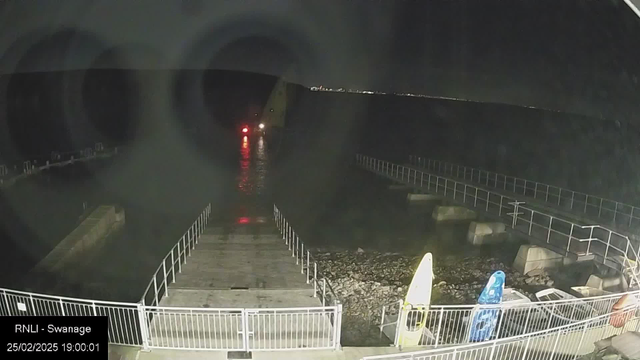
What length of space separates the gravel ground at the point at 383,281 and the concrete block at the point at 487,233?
3.78ft

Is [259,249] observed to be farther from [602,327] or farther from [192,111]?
[192,111]

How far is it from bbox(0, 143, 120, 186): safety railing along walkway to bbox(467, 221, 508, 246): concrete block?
1938cm

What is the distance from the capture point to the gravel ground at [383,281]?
10398 millimetres

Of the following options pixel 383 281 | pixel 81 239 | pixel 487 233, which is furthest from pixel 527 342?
pixel 81 239

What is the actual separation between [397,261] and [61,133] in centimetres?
3923

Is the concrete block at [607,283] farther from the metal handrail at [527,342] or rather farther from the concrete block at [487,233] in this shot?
the concrete block at [487,233]

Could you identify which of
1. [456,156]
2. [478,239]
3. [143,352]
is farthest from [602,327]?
[456,156]

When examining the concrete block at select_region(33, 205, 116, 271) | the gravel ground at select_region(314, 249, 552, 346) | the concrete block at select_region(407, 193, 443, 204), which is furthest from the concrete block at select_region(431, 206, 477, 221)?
the concrete block at select_region(33, 205, 116, 271)

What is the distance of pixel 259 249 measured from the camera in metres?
11.9

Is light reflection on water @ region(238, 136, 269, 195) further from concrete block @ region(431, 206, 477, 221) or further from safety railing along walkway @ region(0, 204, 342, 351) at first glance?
safety railing along walkway @ region(0, 204, 342, 351)

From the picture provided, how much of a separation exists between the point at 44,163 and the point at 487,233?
79.4 feet

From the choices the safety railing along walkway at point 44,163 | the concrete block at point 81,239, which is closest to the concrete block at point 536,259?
the concrete block at point 81,239

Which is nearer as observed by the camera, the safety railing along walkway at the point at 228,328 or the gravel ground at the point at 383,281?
the safety railing along walkway at the point at 228,328

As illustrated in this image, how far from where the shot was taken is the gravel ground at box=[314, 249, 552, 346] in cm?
1040
